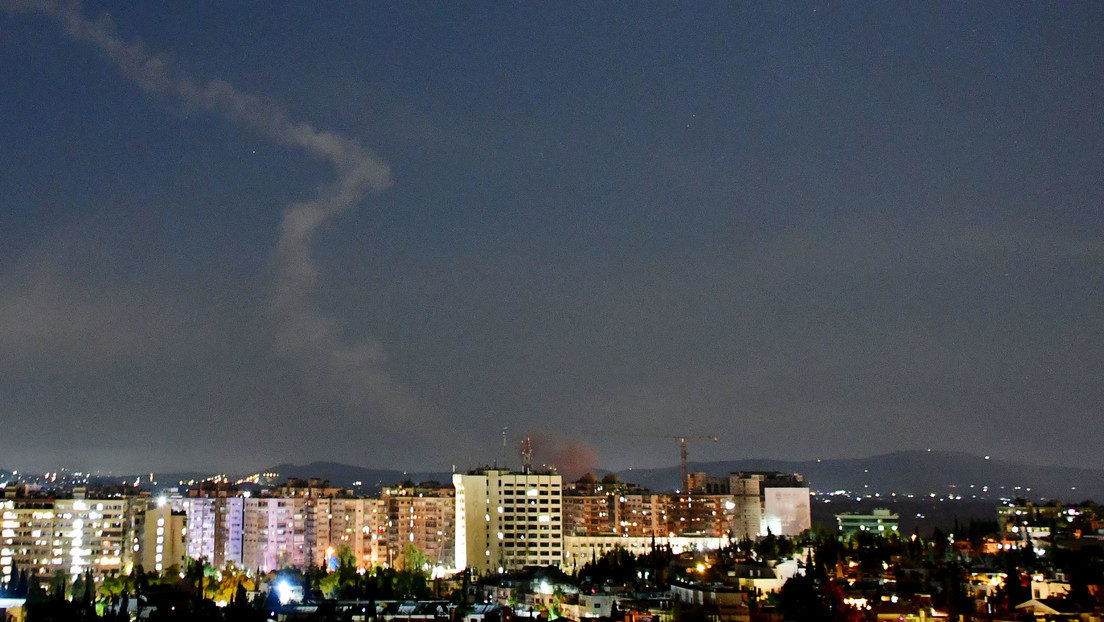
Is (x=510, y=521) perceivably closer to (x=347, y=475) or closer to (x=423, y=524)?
(x=423, y=524)

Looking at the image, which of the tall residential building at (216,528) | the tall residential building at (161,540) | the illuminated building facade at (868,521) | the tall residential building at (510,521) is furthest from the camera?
the illuminated building facade at (868,521)

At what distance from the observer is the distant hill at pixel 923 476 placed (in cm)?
12100

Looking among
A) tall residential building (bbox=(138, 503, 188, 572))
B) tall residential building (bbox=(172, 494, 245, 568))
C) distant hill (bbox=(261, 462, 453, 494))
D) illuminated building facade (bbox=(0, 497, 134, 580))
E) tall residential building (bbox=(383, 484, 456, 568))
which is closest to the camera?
illuminated building facade (bbox=(0, 497, 134, 580))

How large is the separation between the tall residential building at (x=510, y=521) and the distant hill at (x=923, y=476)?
86.3m

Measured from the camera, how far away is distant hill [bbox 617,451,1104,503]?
121000 millimetres

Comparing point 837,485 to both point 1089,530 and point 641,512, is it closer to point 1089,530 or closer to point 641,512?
point 641,512

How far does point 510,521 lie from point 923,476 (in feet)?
381

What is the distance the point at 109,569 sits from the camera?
91.3ft

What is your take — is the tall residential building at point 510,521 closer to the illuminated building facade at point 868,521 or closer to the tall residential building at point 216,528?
the tall residential building at point 216,528

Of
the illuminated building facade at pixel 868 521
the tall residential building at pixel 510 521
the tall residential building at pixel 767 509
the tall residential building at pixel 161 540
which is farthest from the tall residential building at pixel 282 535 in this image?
the illuminated building facade at pixel 868 521

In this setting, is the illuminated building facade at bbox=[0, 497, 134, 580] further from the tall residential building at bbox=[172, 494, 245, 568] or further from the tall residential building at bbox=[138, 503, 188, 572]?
the tall residential building at bbox=[172, 494, 245, 568]

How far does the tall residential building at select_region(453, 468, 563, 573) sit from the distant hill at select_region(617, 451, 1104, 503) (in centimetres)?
8626

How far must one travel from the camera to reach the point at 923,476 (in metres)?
133

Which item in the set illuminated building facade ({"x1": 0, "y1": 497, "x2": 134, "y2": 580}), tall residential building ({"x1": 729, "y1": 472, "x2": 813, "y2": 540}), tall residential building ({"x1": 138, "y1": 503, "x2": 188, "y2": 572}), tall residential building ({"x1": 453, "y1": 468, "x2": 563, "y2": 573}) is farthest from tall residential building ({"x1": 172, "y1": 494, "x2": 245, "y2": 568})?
tall residential building ({"x1": 729, "y1": 472, "x2": 813, "y2": 540})
